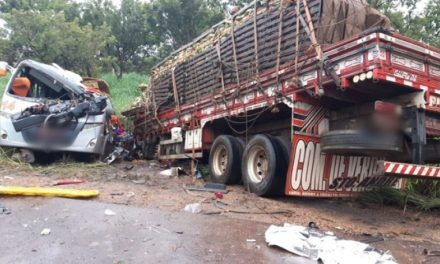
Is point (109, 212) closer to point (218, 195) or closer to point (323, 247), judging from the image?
point (218, 195)

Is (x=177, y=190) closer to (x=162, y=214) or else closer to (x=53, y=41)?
(x=162, y=214)

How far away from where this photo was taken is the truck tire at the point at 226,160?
6.52 m

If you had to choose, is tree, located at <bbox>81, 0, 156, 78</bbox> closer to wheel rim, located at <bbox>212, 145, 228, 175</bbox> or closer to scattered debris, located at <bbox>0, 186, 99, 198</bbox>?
wheel rim, located at <bbox>212, 145, 228, 175</bbox>

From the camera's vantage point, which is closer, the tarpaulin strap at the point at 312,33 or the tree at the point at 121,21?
the tarpaulin strap at the point at 312,33

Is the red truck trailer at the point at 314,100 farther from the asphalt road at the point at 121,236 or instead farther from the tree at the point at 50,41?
the tree at the point at 50,41

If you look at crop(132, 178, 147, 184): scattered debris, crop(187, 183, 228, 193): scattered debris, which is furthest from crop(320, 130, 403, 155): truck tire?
crop(132, 178, 147, 184): scattered debris

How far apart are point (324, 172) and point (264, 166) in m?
0.90

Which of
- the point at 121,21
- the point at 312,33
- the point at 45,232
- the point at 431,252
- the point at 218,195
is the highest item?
the point at 121,21

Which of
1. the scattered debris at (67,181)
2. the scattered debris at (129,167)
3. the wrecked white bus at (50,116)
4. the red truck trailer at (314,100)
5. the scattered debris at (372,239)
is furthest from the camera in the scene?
the scattered debris at (129,167)

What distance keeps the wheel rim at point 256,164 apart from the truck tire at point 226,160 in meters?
0.51

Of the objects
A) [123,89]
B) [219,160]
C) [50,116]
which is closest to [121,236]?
[219,160]

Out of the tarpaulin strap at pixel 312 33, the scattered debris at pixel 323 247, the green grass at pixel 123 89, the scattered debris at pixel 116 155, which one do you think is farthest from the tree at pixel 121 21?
the scattered debris at pixel 323 247

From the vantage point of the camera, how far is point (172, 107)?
893 centimetres

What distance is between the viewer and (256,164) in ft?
19.8
